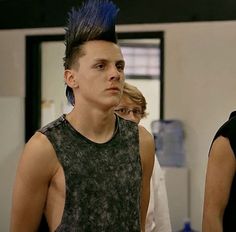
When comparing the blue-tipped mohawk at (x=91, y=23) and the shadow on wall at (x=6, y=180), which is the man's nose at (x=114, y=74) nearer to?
the blue-tipped mohawk at (x=91, y=23)

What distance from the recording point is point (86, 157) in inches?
54.7

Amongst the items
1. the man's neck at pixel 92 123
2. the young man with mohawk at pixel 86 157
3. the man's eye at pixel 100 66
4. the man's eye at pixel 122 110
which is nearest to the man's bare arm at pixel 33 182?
the young man with mohawk at pixel 86 157

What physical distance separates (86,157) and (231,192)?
47cm

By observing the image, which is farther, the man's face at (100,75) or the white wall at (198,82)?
the white wall at (198,82)

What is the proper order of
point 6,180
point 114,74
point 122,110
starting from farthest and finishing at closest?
point 6,180
point 122,110
point 114,74

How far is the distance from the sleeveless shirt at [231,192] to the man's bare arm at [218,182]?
1 centimetres

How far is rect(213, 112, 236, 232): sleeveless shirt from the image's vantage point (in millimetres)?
1511

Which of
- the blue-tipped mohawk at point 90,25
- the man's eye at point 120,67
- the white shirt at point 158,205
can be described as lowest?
the white shirt at point 158,205

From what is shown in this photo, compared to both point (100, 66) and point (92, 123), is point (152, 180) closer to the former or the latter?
point (92, 123)

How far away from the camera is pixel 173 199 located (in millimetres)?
3701

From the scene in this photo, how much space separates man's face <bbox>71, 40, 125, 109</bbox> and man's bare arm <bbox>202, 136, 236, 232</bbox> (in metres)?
0.37

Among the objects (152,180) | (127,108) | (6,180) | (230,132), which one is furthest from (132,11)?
(230,132)

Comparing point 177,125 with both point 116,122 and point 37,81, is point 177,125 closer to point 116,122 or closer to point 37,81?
point 37,81

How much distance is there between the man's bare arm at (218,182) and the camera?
151 cm
